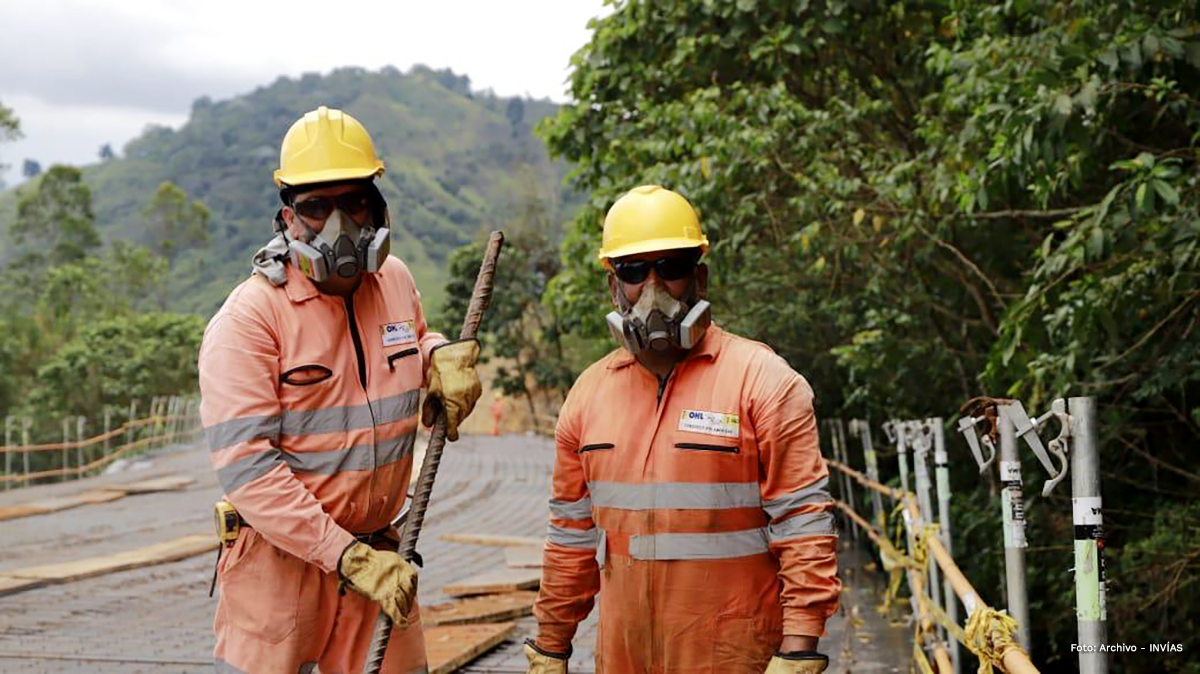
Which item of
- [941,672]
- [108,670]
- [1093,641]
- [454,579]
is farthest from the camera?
[454,579]

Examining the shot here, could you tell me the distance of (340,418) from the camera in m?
3.71

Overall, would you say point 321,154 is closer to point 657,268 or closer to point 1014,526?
point 657,268

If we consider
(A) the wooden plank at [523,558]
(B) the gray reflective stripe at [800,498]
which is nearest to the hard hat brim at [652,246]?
(B) the gray reflective stripe at [800,498]

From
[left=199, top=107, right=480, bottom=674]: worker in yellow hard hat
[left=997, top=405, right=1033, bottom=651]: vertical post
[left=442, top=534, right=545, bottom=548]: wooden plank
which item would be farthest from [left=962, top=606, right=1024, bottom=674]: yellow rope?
[left=442, top=534, right=545, bottom=548]: wooden plank

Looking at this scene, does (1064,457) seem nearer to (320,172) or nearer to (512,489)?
(320,172)

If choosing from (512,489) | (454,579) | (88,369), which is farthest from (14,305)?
(454,579)

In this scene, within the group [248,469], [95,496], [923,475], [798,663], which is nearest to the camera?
[798,663]

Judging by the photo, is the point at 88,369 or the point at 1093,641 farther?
the point at 88,369

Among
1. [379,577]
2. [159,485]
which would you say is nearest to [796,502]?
[379,577]

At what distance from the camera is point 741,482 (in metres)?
3.34

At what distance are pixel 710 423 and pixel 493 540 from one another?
9803 millimetres

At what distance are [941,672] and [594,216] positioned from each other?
907 centimetres

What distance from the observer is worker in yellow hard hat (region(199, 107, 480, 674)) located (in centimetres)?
354

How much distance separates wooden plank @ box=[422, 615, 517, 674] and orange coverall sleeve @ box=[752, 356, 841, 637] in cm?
352
